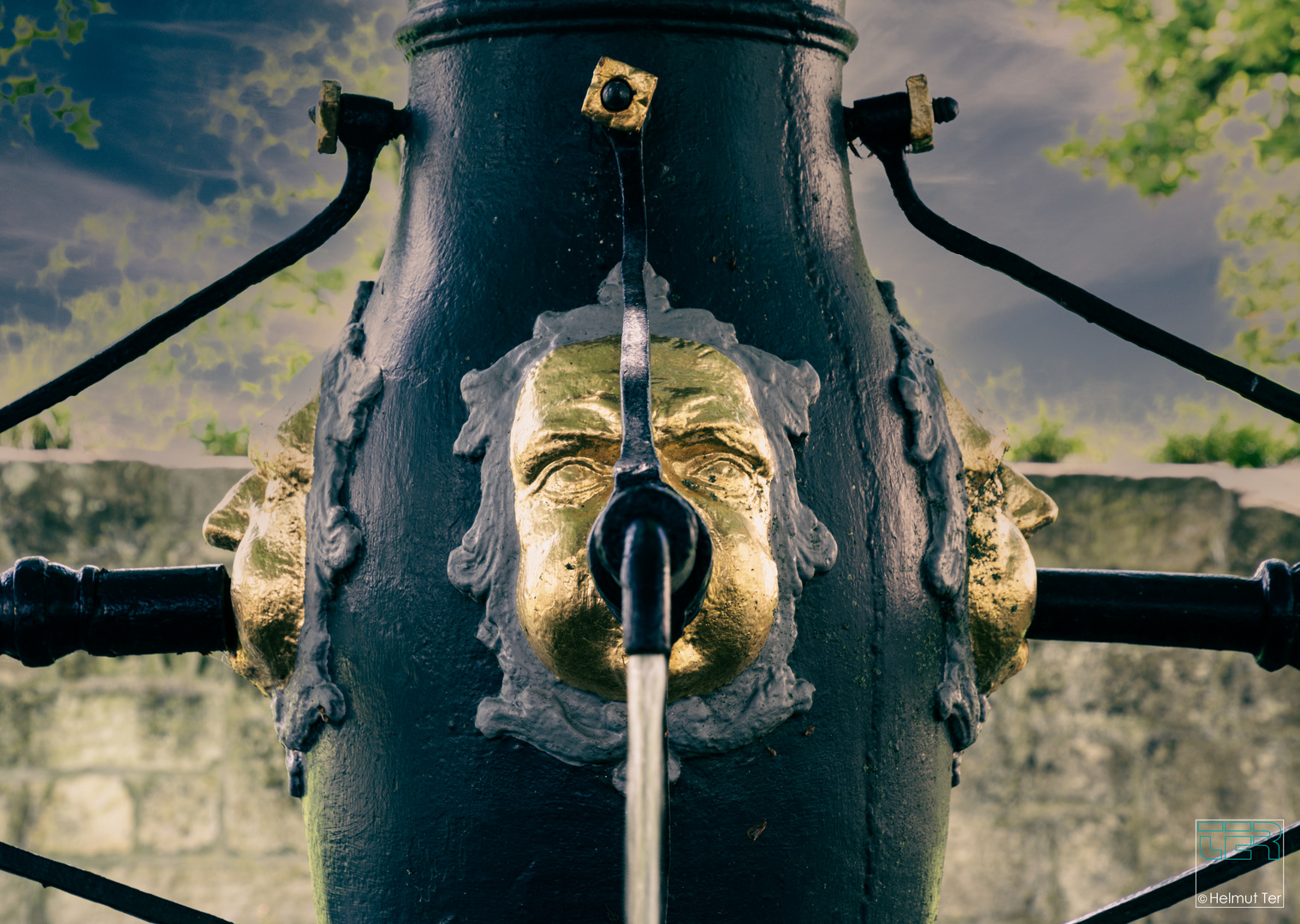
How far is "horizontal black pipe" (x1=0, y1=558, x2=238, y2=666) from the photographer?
0.69 metres

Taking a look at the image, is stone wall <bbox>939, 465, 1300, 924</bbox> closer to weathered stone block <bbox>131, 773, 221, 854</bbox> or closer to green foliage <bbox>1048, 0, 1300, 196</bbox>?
green foliage <bbox>1048, 0, 1300, 196</bbox>

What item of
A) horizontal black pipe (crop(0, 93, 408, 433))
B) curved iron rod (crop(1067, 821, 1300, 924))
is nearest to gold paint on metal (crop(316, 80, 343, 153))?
horizontal black pipe (crop(0, 93, 408, 433))

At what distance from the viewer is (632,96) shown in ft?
1.89

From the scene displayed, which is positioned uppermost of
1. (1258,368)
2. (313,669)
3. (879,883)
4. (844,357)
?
(1258,368)

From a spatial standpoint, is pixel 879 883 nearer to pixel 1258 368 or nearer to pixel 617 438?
pixel 617 438

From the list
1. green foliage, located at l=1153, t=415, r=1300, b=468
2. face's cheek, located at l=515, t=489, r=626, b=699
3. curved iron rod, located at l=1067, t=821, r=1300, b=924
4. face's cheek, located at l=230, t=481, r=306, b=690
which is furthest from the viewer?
green foliage, located at l=1153, t=415, r=1300, b=468

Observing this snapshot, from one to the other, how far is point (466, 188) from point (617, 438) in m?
0.20

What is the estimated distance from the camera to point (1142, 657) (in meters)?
1.59

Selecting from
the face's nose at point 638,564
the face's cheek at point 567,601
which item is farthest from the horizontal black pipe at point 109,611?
the face's nose at point 638,564

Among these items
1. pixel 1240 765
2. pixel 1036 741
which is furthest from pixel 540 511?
pixel 1240 765

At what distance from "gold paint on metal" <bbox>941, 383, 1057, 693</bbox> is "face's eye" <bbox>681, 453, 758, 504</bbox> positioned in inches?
6.8

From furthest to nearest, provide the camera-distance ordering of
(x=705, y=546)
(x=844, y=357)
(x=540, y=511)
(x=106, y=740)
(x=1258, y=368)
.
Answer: (x=1258, y=368)
(x=106, y=740)
(x=844, y=357)
(x=540, y=511)
(x=705, y=546)

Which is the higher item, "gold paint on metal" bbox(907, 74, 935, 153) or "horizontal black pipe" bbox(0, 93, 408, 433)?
"gold paint on metal" bbox(907, 74, 935, 153)

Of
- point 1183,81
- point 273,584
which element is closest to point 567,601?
point 273,584
